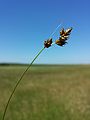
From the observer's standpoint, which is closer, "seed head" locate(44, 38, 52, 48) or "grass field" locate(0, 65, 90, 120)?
"seed head" locate(44, 38, 52, 48)

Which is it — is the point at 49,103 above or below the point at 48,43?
below

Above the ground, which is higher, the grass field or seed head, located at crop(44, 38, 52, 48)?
seed head, located at crop(44, 38, 52, 48)

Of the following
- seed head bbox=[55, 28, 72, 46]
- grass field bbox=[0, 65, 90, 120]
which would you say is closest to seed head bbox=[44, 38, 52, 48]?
seed head bbox=[55, 28, 72, 46]

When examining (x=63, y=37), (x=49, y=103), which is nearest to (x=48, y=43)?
(x=63, y=37)

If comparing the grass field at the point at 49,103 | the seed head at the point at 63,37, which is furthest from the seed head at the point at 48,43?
the grass field at the point at 49,103

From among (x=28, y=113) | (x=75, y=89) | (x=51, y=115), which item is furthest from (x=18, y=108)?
(x=75, y=89)

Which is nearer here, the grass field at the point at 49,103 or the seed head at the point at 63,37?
the seed head at the point at 63,37

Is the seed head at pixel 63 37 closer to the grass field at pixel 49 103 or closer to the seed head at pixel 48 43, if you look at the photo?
the seed head at pixel 48 43

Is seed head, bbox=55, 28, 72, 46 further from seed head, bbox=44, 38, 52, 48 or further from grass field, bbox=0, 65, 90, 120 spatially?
grass field, bbox=0, 65, 90, 120

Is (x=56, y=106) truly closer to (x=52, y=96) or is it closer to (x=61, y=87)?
(x=52, y=96)

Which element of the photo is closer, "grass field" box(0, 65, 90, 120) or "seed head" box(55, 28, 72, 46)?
"seed head" box(55, 28, 72, 46)

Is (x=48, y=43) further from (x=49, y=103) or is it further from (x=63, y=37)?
(x=49, y=103)

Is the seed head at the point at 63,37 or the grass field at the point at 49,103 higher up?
the seed head at the point at 63,37

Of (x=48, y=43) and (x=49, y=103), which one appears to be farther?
(x=49, y=103)
